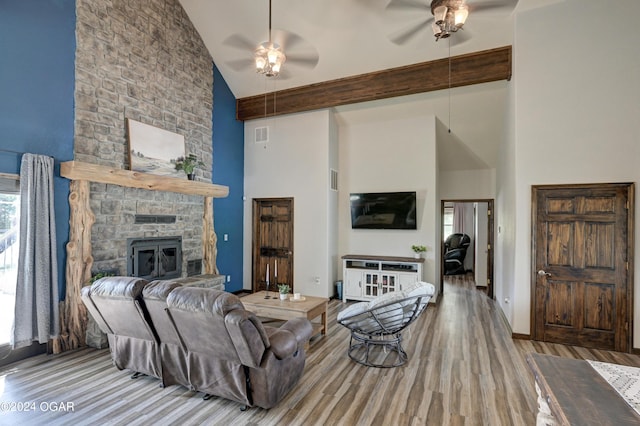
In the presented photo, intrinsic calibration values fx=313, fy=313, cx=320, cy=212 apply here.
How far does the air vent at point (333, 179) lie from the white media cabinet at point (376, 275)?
1.45 meters

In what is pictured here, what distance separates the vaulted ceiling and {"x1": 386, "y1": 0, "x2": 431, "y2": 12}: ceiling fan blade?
20 centimetres

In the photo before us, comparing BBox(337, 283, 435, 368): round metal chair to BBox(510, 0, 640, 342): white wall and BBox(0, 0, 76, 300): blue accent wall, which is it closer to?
BBox(510, 0, 640, 342): white wall

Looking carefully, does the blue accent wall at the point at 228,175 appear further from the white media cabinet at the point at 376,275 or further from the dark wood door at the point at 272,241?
the white media cabinet at the point at 376,275

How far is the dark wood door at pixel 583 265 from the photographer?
3.83 metres

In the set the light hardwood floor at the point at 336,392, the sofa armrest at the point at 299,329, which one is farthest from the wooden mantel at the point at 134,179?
the sofa armrest at the point at 299,329

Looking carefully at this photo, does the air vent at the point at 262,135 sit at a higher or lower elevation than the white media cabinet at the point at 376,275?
higher

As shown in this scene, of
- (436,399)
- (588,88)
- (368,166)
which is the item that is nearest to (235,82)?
(368,166)

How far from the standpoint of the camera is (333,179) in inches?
259

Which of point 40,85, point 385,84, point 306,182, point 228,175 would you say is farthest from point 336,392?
point 228,175

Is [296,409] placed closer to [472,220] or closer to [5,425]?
[5,425]

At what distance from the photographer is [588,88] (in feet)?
13.0

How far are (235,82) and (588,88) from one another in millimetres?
5922

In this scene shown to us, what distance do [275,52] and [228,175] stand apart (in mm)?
3609

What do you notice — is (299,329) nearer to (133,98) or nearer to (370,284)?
(370,284)
